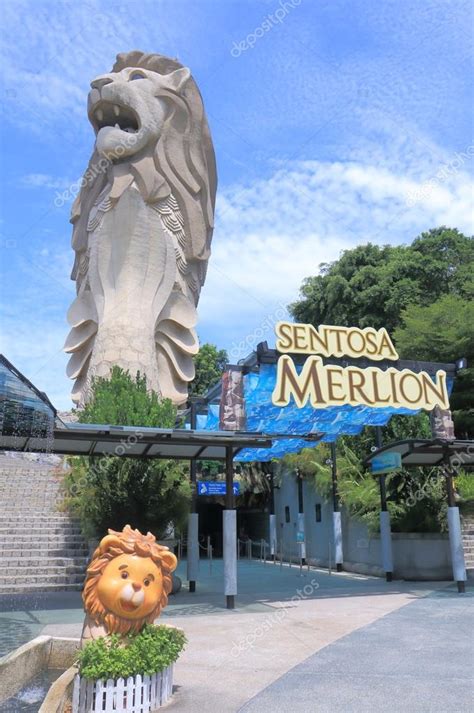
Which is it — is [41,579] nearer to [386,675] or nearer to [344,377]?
[344,377]

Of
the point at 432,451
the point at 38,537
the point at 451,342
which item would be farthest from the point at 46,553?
the point at 451,342

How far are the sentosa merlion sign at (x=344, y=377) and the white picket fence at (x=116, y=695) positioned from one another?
7.69 meters

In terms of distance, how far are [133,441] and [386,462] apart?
21.5 feet

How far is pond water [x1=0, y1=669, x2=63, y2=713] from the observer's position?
19.2ft

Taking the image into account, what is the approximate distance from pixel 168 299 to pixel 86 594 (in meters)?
24.7

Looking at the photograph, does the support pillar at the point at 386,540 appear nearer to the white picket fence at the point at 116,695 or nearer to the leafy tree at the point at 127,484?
the leafy tree at the point at 127,484

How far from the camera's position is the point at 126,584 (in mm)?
5449

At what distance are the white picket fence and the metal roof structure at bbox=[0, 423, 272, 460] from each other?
5803 millimetres

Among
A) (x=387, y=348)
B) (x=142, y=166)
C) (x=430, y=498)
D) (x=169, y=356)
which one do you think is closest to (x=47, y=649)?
(x=387, y=348)

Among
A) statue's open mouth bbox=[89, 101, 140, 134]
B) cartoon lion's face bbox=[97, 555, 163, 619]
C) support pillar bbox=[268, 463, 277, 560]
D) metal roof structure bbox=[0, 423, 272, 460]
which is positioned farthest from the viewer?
statue's open mouth bbox=[89, 101, 140, 134]

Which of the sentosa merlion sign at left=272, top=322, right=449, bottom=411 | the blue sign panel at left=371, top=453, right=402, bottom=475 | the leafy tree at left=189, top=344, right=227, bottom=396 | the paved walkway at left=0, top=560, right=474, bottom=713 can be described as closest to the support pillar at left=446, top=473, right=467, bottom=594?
the paved walkway at left=0, top=560, right=474, bottom=713

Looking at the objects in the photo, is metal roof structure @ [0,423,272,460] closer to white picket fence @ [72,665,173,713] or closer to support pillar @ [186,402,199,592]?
support pillar @ [186,402,199,592]

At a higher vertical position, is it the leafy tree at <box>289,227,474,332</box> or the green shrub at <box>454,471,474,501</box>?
the leafy tree at <box>289,227,474,332</box>

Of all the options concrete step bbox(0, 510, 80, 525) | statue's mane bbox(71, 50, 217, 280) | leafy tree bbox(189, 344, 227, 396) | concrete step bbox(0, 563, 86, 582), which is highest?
Result: statue's mane bbox(71, 50, 217, 280)
